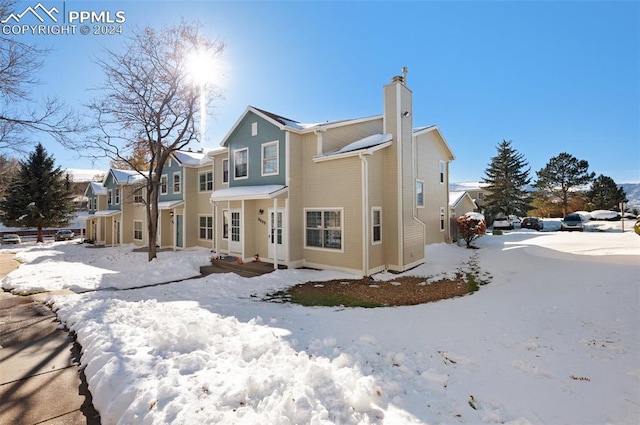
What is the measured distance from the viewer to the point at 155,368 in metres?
3.67

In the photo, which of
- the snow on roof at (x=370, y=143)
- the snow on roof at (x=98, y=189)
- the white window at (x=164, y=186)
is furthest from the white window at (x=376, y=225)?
the snow on roof at (x=98, y=189)

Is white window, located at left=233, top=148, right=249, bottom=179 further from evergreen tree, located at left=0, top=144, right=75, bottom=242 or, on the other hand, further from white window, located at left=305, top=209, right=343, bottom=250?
evergreen tree, located at left=0, top=144, right=75, bottom=242

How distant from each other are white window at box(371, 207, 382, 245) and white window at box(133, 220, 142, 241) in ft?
69.4

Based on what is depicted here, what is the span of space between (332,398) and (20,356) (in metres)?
4.80

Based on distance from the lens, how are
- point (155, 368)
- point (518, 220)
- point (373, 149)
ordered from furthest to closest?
point (518, 220)
point (373, 149)
point (155, 368)

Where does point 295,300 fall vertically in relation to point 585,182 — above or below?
below

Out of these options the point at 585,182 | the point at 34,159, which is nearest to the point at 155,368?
the point at 34,159

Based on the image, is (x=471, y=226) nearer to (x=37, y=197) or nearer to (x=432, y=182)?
(x=432, y=182)

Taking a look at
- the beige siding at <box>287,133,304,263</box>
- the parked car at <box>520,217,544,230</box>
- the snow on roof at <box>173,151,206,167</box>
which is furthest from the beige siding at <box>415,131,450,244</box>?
the parked car at <box>520,217,544,230</box>

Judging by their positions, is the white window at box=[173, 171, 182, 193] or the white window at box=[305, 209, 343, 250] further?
the white window at box=[173, 171, 182, 193]

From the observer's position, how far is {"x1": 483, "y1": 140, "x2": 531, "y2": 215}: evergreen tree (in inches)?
1341

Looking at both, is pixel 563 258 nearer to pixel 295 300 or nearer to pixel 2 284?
pixel 295 300

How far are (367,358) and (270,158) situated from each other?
1010 centimetres

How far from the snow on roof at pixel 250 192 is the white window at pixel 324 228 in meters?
1.65
